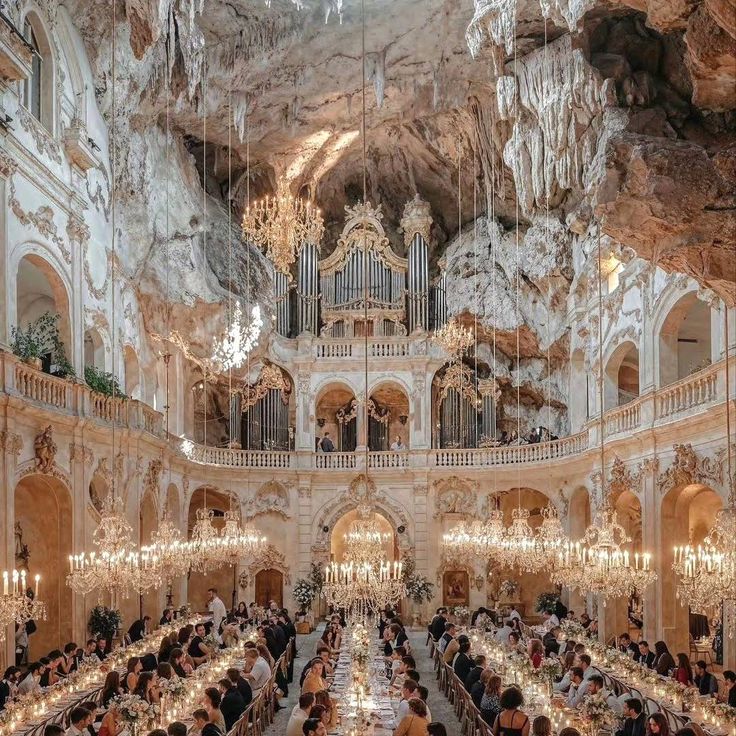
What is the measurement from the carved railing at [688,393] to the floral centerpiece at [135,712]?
1038cm

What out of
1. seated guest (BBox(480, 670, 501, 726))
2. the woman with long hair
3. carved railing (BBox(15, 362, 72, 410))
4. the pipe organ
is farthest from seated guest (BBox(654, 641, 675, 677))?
the pipe organ

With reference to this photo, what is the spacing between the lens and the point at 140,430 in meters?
22.2

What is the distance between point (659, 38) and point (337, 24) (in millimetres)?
10260

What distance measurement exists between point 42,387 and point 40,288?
18.4 ft

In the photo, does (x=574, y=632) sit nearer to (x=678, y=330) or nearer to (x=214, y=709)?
(x=678, y=330)

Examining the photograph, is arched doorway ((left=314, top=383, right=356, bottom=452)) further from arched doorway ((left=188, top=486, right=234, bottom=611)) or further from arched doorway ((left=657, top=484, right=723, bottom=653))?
arched doorway ((left=657, top=484, right=723, bottom=653))

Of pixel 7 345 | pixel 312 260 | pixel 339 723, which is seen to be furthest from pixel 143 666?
pixel 312 260

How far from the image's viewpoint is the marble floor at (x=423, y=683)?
16984mm

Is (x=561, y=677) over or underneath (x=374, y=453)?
underneath

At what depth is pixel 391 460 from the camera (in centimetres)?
3128

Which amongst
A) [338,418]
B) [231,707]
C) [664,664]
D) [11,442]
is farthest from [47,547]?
[338,418]

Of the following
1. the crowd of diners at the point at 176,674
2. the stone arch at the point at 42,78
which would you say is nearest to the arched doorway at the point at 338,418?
the crowd of diners at the point at 176,674

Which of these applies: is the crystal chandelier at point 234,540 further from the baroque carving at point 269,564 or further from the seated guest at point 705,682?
the seated guest at point 705,682

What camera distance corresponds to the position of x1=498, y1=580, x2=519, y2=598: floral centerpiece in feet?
101
